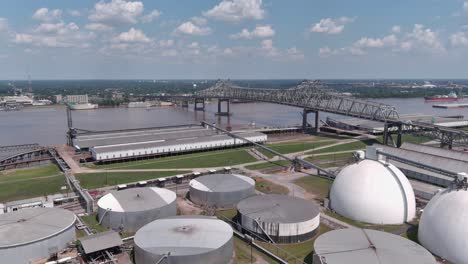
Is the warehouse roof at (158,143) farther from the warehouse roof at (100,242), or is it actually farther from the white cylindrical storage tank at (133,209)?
the warehouse roof at (100,242)

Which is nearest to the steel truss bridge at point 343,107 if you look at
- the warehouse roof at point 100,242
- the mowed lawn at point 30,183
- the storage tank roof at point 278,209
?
the storage tank roof at point 278,209

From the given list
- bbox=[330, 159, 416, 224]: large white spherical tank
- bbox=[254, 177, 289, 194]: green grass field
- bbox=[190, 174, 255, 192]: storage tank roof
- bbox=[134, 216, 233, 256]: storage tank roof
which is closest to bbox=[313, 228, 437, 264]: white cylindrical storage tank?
bbox=[330, 159, 416, 224]: large white spherical tank

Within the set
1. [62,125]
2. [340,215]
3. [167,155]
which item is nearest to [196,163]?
[167,155]

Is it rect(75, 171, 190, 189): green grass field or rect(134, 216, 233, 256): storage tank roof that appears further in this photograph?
rect(75, 171, 190, 189): green grass field

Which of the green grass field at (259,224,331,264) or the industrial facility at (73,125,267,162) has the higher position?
the industrial facility at (73,125,267,162)

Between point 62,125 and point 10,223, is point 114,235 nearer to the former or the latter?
point 10,223

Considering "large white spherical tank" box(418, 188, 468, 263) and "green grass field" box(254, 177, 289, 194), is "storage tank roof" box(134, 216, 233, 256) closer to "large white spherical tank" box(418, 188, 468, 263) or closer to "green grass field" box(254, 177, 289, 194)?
"green grass field" box(254, 177, 289, 194)
